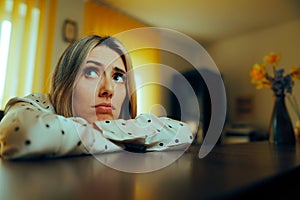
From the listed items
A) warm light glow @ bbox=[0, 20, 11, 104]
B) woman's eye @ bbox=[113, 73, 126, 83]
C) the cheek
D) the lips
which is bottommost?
the lips

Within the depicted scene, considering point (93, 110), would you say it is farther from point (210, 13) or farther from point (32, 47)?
point (210, 13)

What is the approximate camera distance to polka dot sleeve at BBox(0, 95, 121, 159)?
34cm

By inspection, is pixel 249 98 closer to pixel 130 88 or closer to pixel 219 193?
pixel 130 88

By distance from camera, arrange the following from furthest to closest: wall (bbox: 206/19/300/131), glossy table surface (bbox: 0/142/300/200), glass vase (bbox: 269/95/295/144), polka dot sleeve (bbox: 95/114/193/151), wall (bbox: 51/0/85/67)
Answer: wall (bbox: 206/19/300/131), wall (bbox: 51/0/85/67), glass vase (bbox: 269/95/295/144), polka dot sleeve (bbox: 95/114/193/151), glossy table surface (bbox: 0/142/300/200)

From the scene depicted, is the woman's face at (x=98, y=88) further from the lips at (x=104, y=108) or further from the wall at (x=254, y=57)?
the wall at (x=254, y=57)

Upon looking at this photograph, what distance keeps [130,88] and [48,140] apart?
345 mm

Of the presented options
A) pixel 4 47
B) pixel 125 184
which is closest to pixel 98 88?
pixel 125 184

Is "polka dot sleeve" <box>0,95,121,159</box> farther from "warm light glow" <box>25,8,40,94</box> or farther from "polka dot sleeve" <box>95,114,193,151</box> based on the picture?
"warm light glow" <box>25,8,40,94</box>

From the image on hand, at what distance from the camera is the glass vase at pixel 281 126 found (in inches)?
40.6

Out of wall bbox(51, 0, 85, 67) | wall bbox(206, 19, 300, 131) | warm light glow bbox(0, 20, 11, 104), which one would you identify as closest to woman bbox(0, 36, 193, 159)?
warm light glow bbox(0, 20, 11, 104)

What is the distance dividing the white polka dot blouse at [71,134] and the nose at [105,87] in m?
0.09

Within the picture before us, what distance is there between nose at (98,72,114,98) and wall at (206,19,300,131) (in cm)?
289

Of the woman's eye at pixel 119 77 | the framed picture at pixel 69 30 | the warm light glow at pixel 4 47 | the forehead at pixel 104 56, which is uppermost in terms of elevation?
the framed picture at pixel 69 30

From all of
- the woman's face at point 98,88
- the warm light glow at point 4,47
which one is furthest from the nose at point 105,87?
the warm light glow at point 4,47
